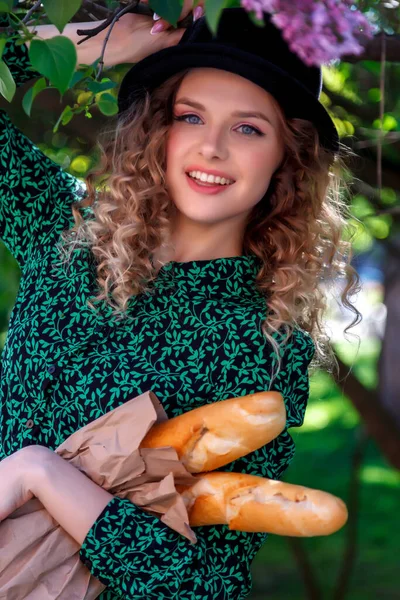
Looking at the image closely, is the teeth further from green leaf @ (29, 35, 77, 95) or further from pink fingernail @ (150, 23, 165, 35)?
green leaf @ (29, 35, 77, 95)

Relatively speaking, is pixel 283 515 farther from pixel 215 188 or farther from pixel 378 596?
pixel 378 596

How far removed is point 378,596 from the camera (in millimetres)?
6391

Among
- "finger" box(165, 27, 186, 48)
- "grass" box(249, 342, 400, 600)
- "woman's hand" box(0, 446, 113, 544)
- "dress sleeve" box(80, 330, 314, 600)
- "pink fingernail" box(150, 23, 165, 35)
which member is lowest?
"grass" box(249, 342, 400, 600)

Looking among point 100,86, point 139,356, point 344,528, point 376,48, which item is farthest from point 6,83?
point 344,528

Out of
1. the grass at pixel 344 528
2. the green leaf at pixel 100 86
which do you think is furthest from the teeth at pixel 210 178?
the grass at pixel 344 528

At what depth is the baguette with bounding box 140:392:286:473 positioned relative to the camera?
181 centimetres

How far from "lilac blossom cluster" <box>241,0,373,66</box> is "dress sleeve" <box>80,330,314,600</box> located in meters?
0.83

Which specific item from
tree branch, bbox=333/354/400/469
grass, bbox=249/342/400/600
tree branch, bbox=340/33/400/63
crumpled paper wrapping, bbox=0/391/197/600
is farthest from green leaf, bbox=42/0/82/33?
grass, bbox=249/342/400/600

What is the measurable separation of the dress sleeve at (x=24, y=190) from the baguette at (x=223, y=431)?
2.00 ft

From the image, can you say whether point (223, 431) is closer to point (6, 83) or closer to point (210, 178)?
point (210, 178)

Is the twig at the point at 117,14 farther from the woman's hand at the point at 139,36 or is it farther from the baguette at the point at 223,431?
the baguette at the point at 223,431

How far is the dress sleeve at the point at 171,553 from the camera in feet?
5.89

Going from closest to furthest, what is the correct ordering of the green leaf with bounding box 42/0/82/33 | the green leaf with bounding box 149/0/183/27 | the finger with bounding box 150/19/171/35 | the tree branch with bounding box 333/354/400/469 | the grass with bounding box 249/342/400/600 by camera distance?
the green leaf with bounding box 42/0/82/33 → the green leaf with bounding box 149/0/183/27 → the finger with bounding box 150/19/171/35 → the tree branch with bounding box 333/354/400/469 → the grass with bounding box 249/342/400/600

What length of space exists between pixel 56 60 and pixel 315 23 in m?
0.41
